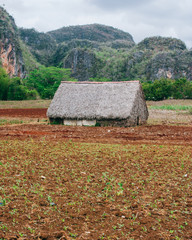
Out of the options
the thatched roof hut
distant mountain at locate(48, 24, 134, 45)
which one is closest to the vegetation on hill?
distant mountain at locate(48, 24, 134, 45)

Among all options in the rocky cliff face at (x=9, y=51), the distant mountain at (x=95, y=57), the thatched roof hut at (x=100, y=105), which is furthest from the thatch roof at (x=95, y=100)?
the distant mountain at (x=95, y=57)

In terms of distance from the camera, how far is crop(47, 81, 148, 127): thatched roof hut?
46.3ft

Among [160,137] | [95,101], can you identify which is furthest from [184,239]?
[95,101]

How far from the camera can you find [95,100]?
14.9m

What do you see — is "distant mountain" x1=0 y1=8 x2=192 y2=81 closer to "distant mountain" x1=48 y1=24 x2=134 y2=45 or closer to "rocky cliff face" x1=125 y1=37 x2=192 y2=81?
"rocky cliff face" x1=125 y1=37 x2=192 y2=81

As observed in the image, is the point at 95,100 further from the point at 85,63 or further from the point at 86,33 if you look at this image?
the point at 86,33

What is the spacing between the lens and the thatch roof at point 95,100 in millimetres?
14156

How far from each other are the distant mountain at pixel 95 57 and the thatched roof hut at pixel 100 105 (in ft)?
156

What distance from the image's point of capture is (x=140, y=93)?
15219mm

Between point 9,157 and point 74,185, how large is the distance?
8.41 ft

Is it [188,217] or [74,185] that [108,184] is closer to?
[74,185]

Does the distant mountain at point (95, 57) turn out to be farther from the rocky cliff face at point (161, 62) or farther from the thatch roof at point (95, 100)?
the thatch roof at point (95, 100)

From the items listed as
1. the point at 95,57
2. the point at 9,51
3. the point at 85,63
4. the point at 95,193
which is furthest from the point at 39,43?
the point at 95,193

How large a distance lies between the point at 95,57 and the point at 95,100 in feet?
240
